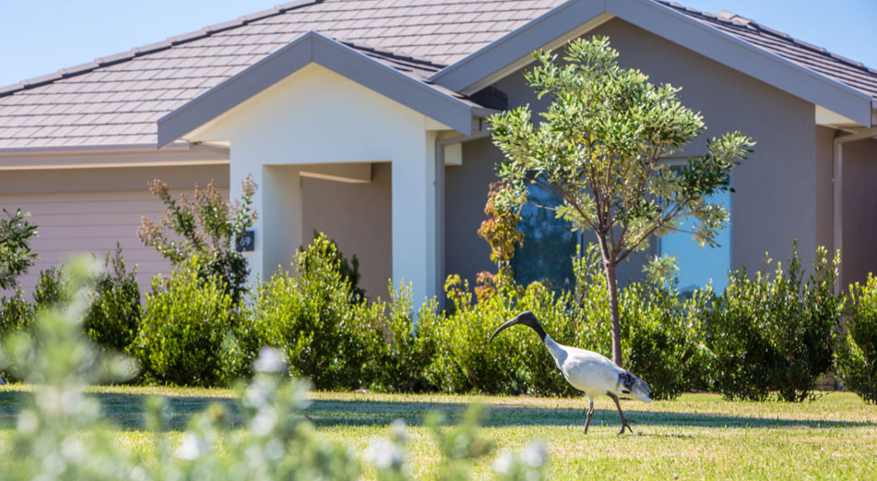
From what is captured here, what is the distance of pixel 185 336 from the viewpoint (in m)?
12.1

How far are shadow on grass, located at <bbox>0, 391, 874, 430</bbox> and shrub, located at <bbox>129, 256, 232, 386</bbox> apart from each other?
162 cm

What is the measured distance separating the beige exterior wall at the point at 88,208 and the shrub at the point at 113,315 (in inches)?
103

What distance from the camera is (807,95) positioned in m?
12.1

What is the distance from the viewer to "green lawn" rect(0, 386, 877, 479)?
6688mm

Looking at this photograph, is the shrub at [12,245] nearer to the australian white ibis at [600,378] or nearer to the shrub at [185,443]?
the australian white ibis at [600,378]

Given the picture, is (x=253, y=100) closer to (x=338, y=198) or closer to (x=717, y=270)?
(x=338, y=198)

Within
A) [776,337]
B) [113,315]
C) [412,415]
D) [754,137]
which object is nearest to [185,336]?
[113,315]

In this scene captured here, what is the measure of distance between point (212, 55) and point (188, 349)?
23.6 feet

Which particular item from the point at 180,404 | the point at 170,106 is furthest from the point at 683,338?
the point at 170,106

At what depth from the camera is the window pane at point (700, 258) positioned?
12.9m

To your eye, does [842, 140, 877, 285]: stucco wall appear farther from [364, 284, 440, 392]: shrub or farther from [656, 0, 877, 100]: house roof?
[364, 284, 440, 392]: shrub

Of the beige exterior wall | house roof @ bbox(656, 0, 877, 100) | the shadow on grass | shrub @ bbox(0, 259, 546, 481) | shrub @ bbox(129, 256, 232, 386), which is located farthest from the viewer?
the beige exterior wall

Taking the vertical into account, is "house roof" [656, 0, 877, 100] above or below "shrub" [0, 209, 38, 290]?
above

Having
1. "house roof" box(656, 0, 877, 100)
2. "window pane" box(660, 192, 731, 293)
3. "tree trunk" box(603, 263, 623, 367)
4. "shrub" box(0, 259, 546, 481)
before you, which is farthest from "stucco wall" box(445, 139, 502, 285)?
"shrub" box(0, 259, 546, 481)
